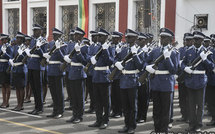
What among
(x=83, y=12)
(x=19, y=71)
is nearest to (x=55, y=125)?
(x=19, y=71)

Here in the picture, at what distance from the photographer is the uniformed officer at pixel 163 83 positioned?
21.9 feet

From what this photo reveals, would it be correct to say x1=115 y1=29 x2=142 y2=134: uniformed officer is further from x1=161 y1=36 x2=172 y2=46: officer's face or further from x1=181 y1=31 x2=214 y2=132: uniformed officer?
x1=181 y1=31 x2=214 y2=132: uniformed officer

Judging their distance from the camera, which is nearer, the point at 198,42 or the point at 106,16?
the point at 198,42

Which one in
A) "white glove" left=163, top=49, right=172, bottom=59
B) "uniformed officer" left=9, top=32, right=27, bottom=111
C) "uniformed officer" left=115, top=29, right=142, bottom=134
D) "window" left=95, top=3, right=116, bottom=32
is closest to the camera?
"white glove" left=163, top=49, right=172, bottom=59

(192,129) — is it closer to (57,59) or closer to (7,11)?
(57,59)

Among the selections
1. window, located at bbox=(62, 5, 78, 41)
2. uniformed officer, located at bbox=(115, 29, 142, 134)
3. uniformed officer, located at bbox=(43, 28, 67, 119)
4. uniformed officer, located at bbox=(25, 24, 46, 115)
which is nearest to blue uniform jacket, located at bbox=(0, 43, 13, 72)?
uniformed officer, located at bbox=(25, 24, 46, 115)

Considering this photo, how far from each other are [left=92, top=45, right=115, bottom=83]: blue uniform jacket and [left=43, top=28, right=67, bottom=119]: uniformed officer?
1226 millimetres

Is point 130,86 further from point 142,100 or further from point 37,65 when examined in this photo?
point 37,65

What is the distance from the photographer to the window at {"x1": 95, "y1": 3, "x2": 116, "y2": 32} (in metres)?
17.0

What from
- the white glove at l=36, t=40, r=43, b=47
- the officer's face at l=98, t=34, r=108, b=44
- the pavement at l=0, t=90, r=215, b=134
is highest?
the officer's face at l=98, t=34, r=108, b=44

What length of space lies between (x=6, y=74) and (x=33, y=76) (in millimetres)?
1382

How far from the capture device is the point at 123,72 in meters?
7.34

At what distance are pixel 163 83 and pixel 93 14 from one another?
37.1 ft

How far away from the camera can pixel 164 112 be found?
673cm
